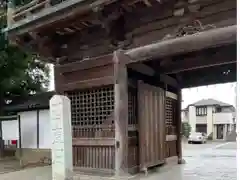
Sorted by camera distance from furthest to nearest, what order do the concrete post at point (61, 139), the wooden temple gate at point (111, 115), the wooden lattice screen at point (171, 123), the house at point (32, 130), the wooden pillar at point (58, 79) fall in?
1. the house at point (32, 130)
2. the wooden lattice screen at point (171, 123)
3. the wooden pillar at point (58, 79)
4. the wooden temple gate at point (111, 115)
5. the concrete post at point (61, 139)

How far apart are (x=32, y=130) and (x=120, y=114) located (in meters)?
6.58

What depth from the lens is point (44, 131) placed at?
12.4 meters

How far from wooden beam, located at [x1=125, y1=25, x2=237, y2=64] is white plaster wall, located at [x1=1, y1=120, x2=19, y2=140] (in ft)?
21.4

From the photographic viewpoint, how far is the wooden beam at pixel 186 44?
577 cm

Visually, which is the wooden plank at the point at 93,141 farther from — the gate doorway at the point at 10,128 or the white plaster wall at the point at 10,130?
the white plaster wall at the point at 10,130

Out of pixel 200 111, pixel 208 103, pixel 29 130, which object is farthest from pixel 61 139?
pixel 208 103

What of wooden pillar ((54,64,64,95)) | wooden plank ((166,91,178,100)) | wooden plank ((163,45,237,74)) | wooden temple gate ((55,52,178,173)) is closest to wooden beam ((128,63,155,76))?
wooden temple gate ((55,52,178,173))

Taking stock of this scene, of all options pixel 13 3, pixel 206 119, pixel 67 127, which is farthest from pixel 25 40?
pixel 206 119

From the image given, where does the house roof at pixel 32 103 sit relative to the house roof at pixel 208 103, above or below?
below

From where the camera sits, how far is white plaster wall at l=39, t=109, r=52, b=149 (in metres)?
12.3

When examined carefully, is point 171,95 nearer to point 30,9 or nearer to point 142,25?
point 142,25

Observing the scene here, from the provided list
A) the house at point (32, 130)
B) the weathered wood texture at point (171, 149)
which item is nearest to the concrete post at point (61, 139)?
the weathered wood texture at point (171, 149)

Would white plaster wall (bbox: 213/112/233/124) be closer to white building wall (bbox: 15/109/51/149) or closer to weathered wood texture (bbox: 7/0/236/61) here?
white building wall (bbox: 15/109/51/149)

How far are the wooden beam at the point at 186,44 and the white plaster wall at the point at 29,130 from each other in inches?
271
